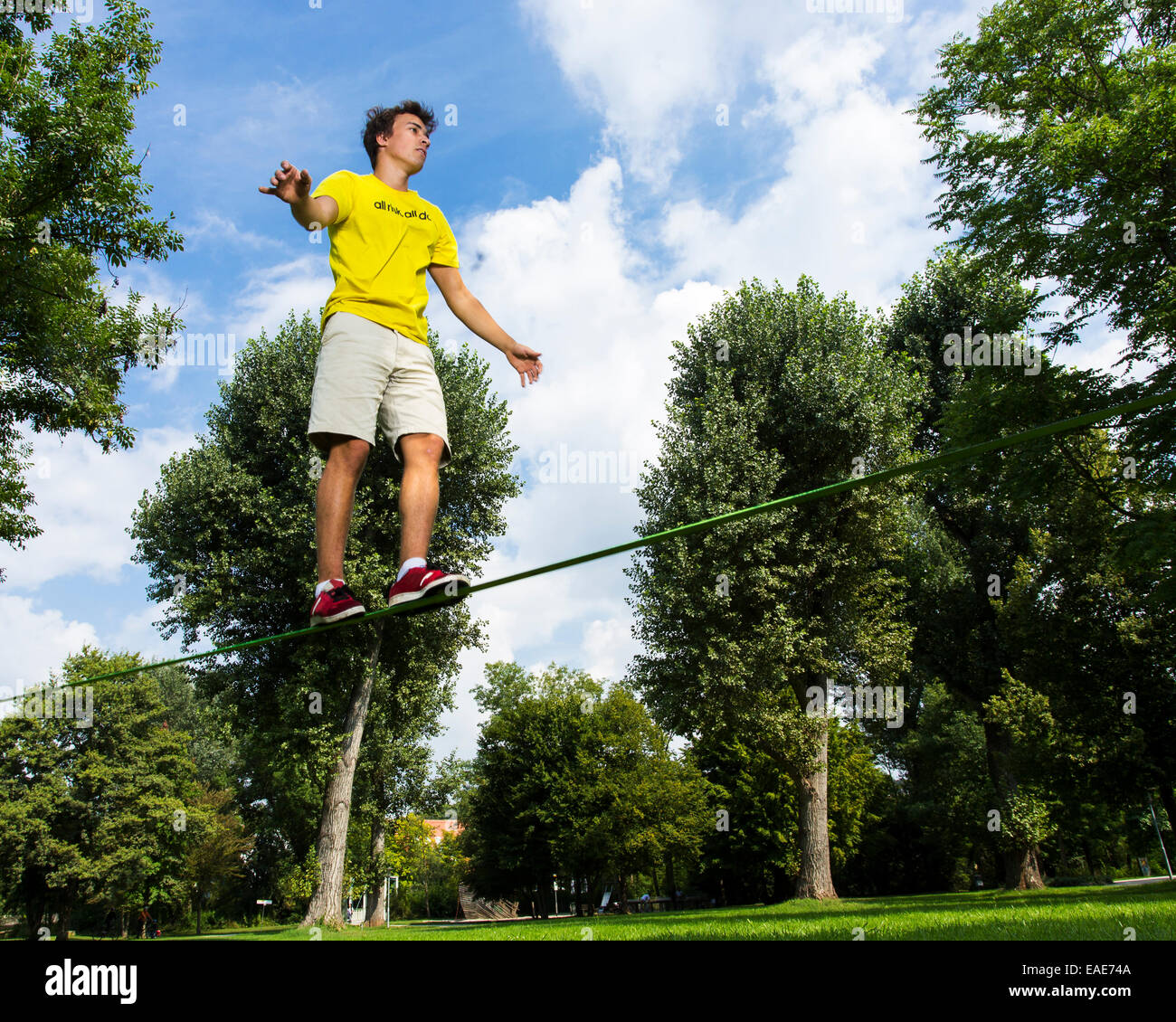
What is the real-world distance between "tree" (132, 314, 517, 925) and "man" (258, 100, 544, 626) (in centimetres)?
1456

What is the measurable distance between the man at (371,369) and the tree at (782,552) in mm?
14957

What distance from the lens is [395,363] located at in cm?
305

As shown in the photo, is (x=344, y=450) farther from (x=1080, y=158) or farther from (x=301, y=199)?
(x=1080, y=158)

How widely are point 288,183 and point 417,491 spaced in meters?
1.30

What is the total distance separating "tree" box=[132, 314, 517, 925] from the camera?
1755 centimetres

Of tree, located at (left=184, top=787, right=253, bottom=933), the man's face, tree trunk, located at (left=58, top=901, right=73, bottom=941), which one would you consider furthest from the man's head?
tree, located at (left=184, top=787, right=253, bottom=933)

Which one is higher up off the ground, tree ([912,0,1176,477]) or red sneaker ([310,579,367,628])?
tree ([912,0,1176,477])

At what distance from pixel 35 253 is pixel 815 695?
18039 mm

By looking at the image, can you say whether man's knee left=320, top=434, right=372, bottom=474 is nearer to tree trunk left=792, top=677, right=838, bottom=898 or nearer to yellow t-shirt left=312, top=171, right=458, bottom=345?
yellow t-shirt left=312, top=171, right=458, bottom=345

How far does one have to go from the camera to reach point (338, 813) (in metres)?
17.5

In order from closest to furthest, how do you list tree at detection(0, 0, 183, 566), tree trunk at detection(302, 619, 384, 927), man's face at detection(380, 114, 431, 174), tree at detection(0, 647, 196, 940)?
man's face at detection(380, 114, 431, 174)
tree at detection(0, 0, 183, 566)
tree trunk at detection(302, 619, 384, 927)
tree at detection(0, 647, 196, 940)

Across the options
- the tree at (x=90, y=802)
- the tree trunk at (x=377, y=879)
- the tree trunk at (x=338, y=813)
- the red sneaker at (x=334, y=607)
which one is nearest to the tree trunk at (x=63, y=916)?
the tree at (x=90, y=802)
